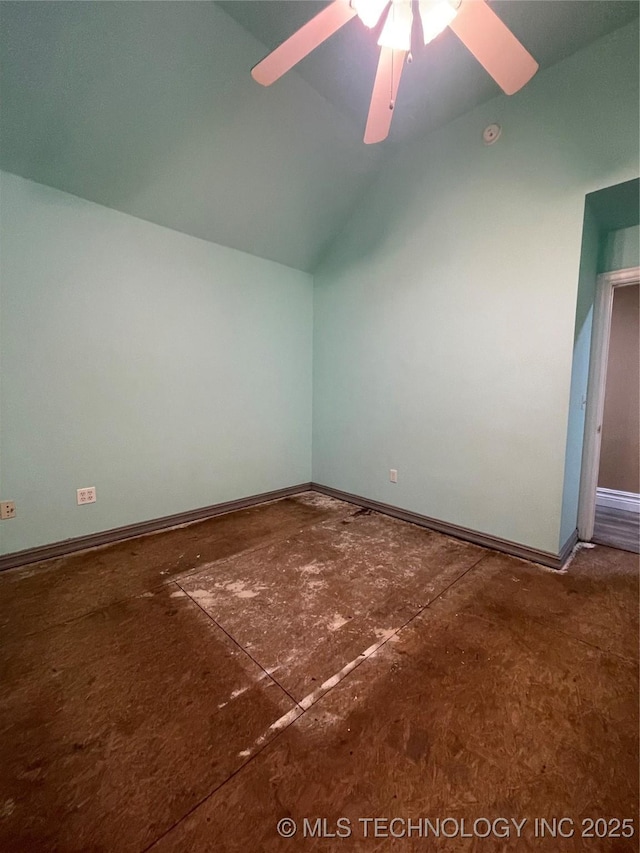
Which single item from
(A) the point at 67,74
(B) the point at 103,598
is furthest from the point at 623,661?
(A) the point at 67,74

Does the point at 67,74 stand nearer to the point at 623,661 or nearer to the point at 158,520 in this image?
the point at 158,520

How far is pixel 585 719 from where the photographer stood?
1151mm

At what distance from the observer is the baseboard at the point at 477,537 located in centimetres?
220

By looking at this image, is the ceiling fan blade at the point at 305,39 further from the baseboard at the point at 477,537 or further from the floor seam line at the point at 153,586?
the baseboard at the point at 477,537

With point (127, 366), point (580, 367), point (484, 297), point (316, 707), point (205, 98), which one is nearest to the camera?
point (316, 707)

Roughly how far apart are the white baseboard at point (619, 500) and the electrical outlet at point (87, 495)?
189 inches

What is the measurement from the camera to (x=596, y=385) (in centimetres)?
248

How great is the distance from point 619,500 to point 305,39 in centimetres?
450

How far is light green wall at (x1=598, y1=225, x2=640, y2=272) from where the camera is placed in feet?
7.26

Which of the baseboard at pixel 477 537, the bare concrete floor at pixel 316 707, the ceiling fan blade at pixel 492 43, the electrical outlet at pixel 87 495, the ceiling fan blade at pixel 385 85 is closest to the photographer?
the bare concrete floor at pixel 316 707

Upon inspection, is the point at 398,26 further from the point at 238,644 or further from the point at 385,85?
the point at 238,644

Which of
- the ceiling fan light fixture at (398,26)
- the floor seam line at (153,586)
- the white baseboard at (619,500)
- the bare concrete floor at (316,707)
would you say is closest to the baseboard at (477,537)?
the bare concrete floor at (316,707)

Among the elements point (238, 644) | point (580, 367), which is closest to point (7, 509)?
point (238, 644)

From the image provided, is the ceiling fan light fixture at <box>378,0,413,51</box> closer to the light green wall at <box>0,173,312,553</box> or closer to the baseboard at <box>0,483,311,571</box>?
the light green wall at <box>0,173,312,553</box>
